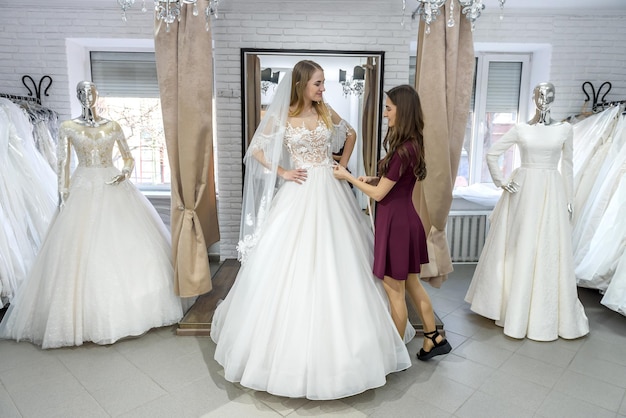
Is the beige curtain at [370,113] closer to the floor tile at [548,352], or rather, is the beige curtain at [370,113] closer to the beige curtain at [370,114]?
the beige curtain at [370,114]

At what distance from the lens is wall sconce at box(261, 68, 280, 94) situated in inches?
165

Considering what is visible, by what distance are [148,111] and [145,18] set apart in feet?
3.49

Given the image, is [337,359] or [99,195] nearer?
[337,359]

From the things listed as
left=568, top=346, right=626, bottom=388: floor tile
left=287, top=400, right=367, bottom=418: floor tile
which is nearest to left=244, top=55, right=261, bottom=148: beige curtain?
left=287, top=400, right=367, bottom=418: floor tile

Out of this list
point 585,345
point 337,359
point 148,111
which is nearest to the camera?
point 337,359

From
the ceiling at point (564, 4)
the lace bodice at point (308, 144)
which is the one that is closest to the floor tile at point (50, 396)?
the lace bodice at point (308, 144)

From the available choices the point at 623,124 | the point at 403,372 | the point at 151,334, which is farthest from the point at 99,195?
the point at 623,124

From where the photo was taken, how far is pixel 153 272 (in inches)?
119

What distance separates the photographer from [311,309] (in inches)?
86.7

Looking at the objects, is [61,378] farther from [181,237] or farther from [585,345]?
[585,345]

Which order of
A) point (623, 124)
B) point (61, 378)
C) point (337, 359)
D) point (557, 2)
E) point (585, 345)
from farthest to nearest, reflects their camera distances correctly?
point (557, 2) < point (623, 124) < point (585, 345) < point (61, 378) < point (337, 359)

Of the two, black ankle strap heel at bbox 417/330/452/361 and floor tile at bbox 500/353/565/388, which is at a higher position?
black ankle strap heel at bbox 417/330/452/361

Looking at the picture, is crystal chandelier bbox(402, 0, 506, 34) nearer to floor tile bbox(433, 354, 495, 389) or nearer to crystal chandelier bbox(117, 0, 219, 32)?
crystal chandelier bbox(117, 0, 219, 32)

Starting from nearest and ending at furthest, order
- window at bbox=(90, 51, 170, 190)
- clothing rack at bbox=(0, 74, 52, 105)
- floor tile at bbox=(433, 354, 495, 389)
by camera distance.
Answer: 1. floor tile at bbox=(433, 354, 495, 389)
2. clothing rack at bbox=(0, 74, 52, 105)
3. window at bbox=(90, 51, 170, 190)
